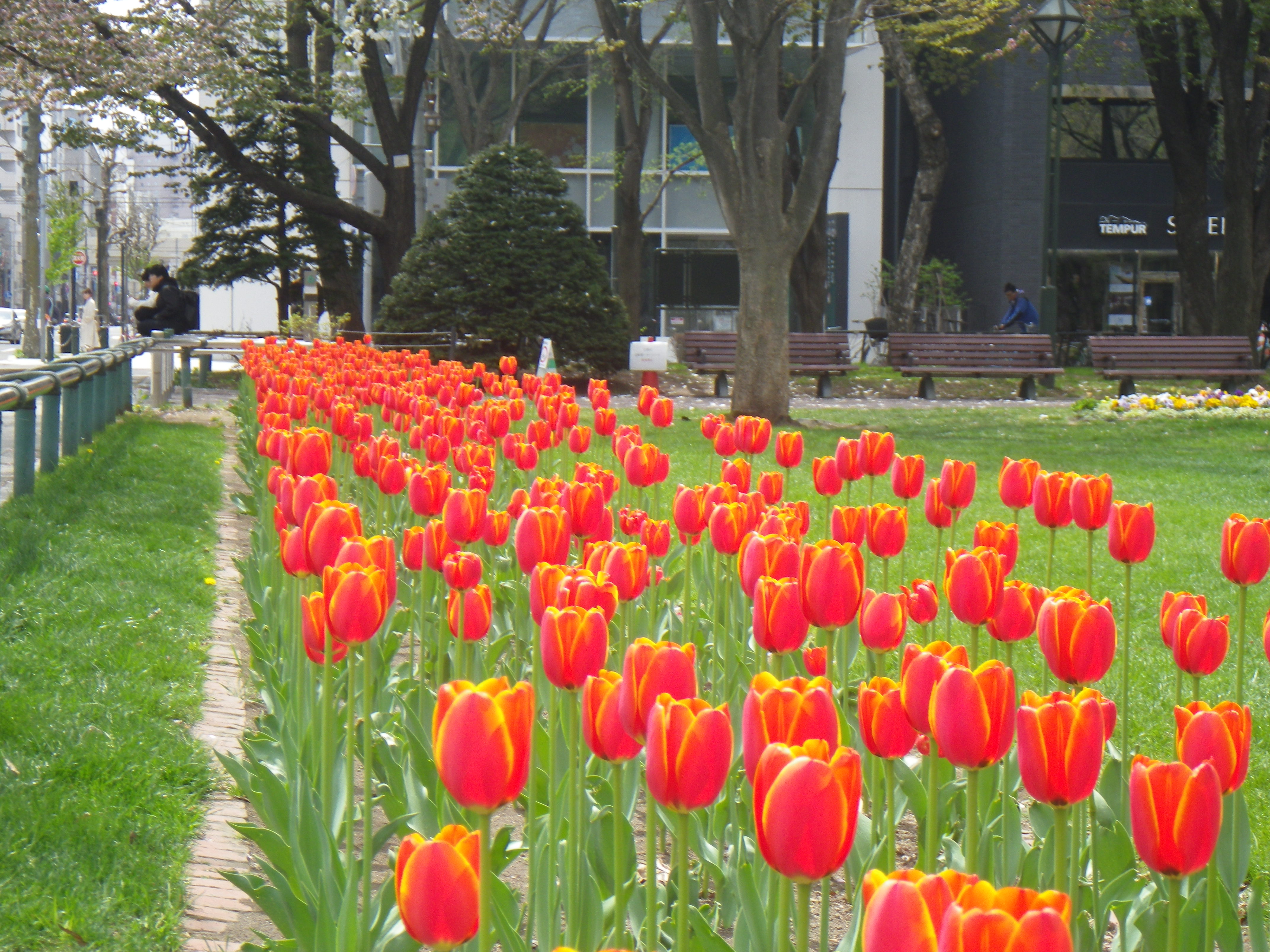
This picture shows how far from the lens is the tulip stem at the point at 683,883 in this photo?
141 cm

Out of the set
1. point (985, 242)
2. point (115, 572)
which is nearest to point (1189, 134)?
point (985, 242)

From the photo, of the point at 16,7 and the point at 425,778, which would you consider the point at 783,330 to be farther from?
the point at 425,778

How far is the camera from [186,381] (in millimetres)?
16797

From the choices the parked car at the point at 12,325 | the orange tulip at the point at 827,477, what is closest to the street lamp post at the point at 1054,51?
the orange tulip at the point at 827,477

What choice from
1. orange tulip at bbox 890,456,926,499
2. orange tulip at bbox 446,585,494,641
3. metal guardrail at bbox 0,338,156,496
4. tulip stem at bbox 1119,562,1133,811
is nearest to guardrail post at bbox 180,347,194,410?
metal guardrail at bbox 0,338,156,496

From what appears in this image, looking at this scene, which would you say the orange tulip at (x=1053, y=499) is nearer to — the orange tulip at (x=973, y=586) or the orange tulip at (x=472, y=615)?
the orange tulip at (x=973, y=586)

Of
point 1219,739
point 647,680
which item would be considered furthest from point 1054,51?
point 647,680

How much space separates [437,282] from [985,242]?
15881mm

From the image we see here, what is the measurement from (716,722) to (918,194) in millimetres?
27280

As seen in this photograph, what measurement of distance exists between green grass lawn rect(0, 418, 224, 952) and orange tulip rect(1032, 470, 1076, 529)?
6.31 feet

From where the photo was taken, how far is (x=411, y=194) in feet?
84.4

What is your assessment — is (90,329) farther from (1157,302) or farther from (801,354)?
(1157,302)

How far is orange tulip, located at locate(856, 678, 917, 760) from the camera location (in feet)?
5.75

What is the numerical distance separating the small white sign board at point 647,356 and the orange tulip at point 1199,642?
17.0 m
